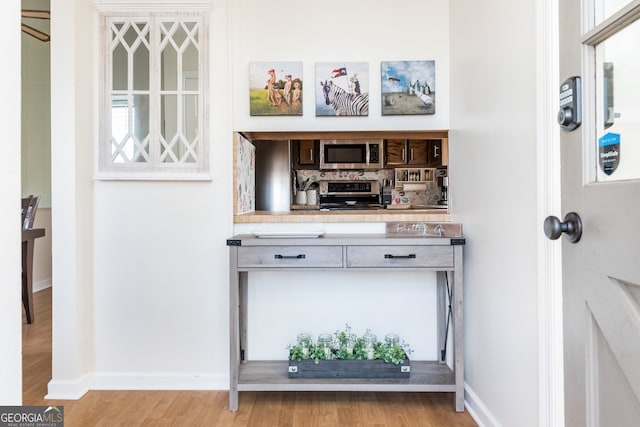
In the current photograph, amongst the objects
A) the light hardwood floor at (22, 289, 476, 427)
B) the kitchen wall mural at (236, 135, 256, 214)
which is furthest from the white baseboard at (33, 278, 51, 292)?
the kitchen wall mural at (236, 135, 256, 214)

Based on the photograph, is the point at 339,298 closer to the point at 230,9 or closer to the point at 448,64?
the point at 448,64

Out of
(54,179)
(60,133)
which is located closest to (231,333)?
(54,179)

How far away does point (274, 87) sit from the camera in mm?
2385

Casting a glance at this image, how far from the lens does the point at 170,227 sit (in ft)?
7.53

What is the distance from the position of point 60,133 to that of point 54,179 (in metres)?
0.25

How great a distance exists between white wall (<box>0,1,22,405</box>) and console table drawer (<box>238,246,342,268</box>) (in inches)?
44.7

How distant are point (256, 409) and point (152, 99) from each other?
1782mm

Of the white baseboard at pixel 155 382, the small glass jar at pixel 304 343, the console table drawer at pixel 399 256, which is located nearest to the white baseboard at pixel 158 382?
the white baseboard at pixel 155 382

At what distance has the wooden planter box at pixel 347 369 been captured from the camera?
6.77ft

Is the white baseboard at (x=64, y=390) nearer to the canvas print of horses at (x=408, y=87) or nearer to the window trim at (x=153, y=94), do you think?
the window trim at (x=153, y=94)

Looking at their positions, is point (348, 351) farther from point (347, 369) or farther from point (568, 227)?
point (568, 227)

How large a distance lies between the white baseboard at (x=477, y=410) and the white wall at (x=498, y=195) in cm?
3

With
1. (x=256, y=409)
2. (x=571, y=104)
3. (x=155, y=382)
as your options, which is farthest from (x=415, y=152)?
(x=155, y=382)

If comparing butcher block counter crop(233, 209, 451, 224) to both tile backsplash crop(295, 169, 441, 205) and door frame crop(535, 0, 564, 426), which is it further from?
tile backsplash crop(295, 169, 441, 205)
